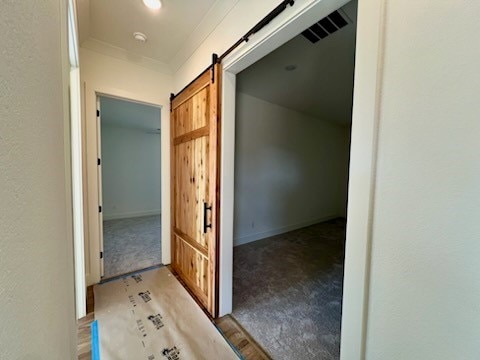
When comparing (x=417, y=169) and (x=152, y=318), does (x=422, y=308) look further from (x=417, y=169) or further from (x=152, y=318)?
(x=152, y=318)

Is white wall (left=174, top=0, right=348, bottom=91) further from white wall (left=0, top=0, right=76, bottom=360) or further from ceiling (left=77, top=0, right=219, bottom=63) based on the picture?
white wall (left=0, top=0, right=76, bottom=360)

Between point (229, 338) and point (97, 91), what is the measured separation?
2804 mm

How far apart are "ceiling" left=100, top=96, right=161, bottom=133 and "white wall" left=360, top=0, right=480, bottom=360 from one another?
3.16 metres

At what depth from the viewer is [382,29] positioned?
2.59ft

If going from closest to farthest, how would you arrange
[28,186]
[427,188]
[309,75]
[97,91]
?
[28,186] → [427,188] → [97,91] → [309,75]

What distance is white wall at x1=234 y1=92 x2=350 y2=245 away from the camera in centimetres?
367

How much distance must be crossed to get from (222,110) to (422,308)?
67.3 inches

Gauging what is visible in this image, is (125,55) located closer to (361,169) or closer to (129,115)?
(129,115)

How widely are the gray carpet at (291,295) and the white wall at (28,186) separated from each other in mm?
1584

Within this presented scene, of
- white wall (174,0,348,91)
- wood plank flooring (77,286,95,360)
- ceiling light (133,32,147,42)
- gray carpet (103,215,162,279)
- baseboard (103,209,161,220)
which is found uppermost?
ceiling light (133,32,147,42)

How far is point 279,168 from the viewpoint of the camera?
4.14 m

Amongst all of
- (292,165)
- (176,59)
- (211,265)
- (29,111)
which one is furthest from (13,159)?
(292,165)

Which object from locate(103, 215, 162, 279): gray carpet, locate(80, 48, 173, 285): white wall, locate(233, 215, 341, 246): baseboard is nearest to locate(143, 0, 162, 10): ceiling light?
locate(80, 48, 173, 285): white wall

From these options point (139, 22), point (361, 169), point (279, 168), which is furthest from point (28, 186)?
point (279, 168)
